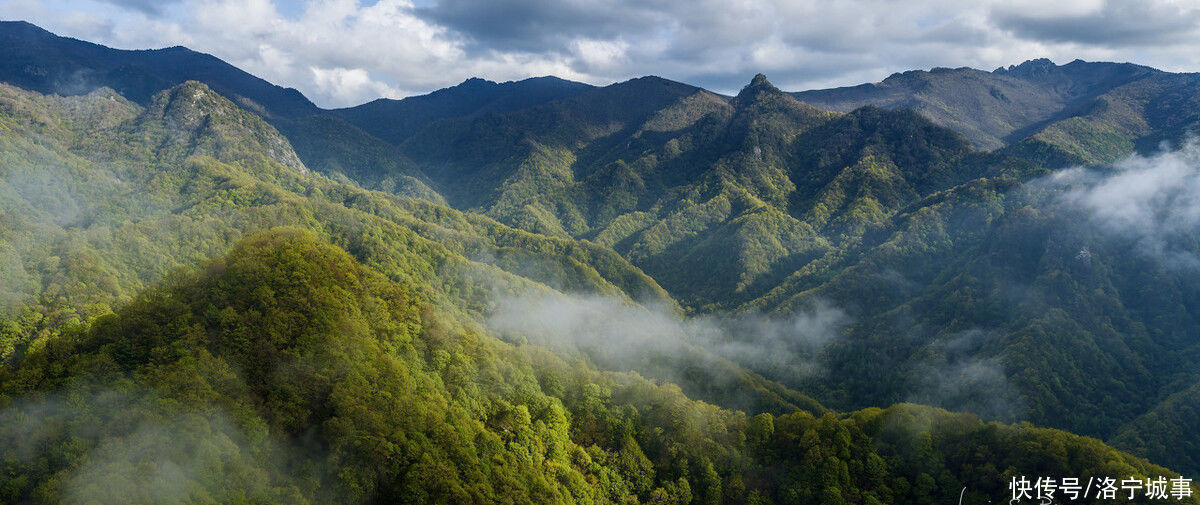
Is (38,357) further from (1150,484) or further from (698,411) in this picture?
(1150,484)

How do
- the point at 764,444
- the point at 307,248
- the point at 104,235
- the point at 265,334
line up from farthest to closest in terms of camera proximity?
the point at 104,235, the point at 764,444, the point at 307,248, the point at 265,334

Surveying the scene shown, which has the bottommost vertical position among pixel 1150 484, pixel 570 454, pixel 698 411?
pixel 570 454

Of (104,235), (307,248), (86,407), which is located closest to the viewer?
(86,407)

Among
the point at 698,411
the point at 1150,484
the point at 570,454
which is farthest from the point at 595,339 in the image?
the point at 1150,484

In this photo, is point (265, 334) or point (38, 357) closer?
point (38, 357)

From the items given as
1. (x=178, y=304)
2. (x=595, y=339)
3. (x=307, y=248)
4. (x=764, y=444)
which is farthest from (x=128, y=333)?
(x=595, y=339)

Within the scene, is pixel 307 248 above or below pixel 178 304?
above

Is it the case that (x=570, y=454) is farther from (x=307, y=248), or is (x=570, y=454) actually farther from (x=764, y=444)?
(x=307, y=248)
